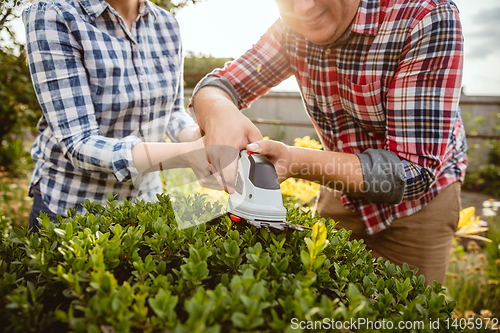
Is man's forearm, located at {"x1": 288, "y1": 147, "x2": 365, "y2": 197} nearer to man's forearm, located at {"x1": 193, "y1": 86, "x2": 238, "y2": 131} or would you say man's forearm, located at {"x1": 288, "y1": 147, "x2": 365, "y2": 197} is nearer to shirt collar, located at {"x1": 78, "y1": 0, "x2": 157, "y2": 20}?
man's forearm, located at {"x1": 193, "y1": 86, "x2": 238, "y2": 131}

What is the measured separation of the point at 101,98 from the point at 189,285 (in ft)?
3.78

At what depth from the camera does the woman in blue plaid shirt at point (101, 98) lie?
131cm

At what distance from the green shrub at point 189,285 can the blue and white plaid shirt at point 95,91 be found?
499 millimetres

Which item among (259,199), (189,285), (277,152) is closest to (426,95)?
(277,152)

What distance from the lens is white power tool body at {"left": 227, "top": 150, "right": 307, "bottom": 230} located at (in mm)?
1053

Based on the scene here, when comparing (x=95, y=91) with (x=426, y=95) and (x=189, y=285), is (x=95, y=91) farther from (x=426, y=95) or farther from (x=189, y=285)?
(x=426, y=95)

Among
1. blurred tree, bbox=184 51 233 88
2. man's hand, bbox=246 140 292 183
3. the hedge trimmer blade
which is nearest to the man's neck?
man's hand, bbox=246 140 292 183

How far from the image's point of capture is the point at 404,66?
50.5 inches

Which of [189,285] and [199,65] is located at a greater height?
[199,65]

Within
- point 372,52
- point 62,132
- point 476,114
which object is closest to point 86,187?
point 62,132

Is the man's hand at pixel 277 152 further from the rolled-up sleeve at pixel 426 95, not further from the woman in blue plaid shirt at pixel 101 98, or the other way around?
the rolled-up sleeve at pixel 426 95

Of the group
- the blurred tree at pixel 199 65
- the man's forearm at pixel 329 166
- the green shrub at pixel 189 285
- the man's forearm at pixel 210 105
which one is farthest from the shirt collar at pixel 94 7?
the blurred tree at pixel 199 65

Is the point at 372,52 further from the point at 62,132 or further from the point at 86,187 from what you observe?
the point at 86,187

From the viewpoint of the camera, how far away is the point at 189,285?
724 millimetres
